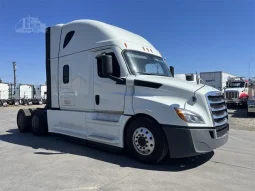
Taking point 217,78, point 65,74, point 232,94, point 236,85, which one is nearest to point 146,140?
point 65,74

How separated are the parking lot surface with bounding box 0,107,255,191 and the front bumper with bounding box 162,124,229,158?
1.27ft

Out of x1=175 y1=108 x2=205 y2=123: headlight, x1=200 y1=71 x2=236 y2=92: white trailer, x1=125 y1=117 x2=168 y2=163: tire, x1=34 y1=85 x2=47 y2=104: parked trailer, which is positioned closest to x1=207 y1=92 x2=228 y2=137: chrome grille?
x1=175 y1=108 x2=205 y2=123: headlight

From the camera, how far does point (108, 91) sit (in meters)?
6.19

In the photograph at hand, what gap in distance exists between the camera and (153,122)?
528cm

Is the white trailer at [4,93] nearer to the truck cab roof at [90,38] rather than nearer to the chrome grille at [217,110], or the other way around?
the truck cab roof at [90,38]

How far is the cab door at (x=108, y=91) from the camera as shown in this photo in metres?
5.93

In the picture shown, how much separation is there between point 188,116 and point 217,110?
876 mm

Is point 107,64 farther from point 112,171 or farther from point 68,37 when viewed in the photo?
point 68,37

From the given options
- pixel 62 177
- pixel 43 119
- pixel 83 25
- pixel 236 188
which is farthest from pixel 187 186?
pixel 43 119

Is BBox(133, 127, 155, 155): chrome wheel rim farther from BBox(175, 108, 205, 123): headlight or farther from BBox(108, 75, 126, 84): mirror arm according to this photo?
BBox(108, 75, 126, 84): mirror arm

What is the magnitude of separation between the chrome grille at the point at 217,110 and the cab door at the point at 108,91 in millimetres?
1902

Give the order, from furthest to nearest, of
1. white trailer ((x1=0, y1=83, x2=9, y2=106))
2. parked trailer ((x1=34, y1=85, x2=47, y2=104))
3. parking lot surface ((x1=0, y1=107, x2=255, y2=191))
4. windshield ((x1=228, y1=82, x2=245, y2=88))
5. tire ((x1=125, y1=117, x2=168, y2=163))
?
1. parked trailer ((x1=34, y1=85, x2=47, y2=104))
2. white trailer ((x1=0, y1=83, x2=9, y2=106))
3. windshield ((x1=228, y1=82, x2=245, y2=88))
4. tire ((x1=125, y1=117, x2=168, y2=163))
5. parking lot surface ((x1=0, y1=107, x2=255, y2=191))

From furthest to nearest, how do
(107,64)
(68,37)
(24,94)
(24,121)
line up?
1. (24,94)
2. (24,121)
3. (68,37)
4. (107,64)

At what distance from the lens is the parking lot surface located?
4234 millimetres
